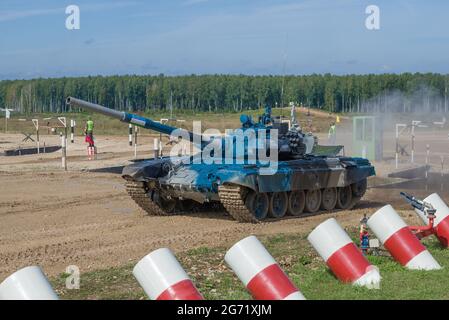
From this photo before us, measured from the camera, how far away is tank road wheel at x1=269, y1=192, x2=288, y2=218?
680 inches

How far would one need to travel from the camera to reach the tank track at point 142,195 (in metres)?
17.3

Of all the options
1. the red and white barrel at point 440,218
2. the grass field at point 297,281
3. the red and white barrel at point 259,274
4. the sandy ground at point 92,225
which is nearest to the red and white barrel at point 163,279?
the red and white barrel at point 259,274

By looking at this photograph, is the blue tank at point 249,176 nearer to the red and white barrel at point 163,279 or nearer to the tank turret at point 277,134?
the tank turret at point 277,134

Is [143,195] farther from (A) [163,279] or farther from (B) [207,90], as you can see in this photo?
(B) [207,90]

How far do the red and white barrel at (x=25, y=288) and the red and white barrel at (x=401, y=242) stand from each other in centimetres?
528

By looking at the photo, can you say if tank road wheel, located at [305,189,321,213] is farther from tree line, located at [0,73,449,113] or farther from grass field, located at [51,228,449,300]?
tree line, located at [0,73,449,113]

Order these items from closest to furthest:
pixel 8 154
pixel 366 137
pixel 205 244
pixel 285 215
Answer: pixel 205 244 < pixel 285 215 < pixel 366 137 < pixel 8 154

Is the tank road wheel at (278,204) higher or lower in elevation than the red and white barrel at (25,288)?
lower

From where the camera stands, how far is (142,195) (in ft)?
56.9

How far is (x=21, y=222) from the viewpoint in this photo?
54.7ft

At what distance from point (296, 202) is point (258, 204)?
1.43 meters
